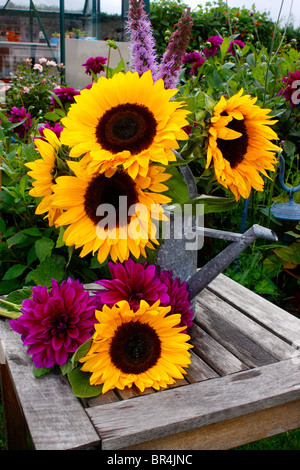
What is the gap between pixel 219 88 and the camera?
2.16m

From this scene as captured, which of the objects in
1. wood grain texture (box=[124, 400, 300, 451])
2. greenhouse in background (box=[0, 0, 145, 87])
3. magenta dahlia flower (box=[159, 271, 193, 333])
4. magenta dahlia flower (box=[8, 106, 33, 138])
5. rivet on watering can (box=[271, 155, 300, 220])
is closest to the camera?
wood grain texture (box=[124, 400, 300, 451])

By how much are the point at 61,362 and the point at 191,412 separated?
0.23 m

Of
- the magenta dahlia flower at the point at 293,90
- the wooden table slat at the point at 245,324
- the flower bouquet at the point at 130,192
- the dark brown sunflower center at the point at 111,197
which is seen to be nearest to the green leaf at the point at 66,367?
the flower bouquet at the point at 130,192

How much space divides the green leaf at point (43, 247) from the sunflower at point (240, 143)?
53 cm

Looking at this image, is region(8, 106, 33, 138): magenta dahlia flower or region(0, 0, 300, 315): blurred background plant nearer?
region(0, 0, 300, 315): blurred background plant

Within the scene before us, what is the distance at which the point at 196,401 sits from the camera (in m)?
0.79

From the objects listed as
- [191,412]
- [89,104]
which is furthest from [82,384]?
[89,104]

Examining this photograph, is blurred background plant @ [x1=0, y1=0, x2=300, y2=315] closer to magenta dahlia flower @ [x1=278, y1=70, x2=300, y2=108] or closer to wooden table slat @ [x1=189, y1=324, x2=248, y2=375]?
magenta dahlia flower @ [x1=278, y1=70, x2=300, y2=108]

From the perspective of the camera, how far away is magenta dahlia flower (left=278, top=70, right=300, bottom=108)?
6.51 ft

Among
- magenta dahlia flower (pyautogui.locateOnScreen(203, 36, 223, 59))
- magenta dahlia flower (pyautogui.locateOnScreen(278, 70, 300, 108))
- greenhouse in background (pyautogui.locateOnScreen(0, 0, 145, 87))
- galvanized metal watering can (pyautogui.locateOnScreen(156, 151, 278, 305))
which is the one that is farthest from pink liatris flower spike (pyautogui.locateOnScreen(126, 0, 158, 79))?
greenhouse in background (pyautogui.locateOnScreen(0, 0, 145, 87))

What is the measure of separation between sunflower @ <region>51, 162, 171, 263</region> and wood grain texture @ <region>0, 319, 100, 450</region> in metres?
0.25

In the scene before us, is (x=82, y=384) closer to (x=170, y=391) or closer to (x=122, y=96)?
(x=170, y=391)

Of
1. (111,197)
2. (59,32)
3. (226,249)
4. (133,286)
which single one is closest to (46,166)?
(111,197)

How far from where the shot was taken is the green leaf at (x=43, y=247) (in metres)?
1.12
